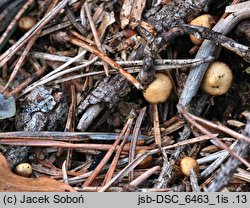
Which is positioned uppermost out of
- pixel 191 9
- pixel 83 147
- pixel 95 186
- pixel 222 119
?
pixel 191 9

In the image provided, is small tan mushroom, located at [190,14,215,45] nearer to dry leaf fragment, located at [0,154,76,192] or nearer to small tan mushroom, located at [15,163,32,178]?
dry leaf fragment, located at [0,154,76,192]

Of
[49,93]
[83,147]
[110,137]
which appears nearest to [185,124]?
[110,137]

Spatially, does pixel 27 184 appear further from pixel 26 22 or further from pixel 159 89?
pixel 26 22

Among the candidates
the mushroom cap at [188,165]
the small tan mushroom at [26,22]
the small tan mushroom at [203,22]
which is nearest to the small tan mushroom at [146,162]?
the mushroom cap at [188,165]

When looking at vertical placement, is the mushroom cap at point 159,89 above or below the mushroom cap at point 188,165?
above

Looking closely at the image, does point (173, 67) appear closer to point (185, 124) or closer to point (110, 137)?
point (185, 124)

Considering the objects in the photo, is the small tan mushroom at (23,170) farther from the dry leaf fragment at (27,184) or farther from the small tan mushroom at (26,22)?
the small tan mushroom at (26,22)

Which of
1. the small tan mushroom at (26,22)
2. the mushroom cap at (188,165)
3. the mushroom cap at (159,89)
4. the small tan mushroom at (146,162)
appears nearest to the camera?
the mushroom cap at (188,165)

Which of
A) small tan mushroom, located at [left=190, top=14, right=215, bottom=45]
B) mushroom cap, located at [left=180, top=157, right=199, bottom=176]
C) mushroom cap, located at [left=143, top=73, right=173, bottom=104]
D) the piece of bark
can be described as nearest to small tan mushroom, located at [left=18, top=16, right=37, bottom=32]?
the piece of bark
